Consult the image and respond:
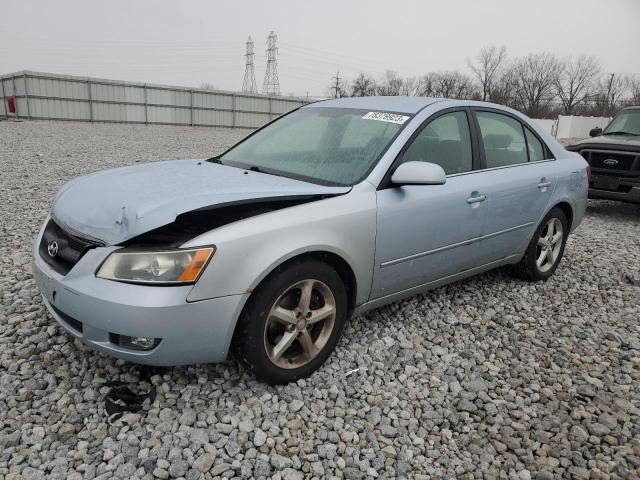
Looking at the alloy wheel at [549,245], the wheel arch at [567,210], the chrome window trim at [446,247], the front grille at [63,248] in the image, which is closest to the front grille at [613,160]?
the wheel arch at [567,210]

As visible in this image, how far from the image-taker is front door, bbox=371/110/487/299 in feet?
10.0

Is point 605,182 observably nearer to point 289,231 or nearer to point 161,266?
point 289,231

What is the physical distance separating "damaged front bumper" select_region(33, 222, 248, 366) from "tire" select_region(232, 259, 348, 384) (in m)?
0.10

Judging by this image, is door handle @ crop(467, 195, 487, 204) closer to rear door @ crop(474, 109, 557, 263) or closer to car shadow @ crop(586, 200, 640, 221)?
rear door @ crop(474, 109, 557, 263)

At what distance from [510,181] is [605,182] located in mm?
4854

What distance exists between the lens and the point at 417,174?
292 centimetres

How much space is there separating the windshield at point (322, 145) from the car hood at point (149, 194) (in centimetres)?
18

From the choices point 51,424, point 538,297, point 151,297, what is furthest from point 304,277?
point 538,297

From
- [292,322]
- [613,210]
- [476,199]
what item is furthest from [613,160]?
[292,322]

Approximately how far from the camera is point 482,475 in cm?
227

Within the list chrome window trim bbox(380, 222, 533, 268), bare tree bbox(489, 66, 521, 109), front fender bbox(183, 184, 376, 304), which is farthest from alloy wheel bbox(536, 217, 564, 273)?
bare tree bbox(489, 66, 521, 109)

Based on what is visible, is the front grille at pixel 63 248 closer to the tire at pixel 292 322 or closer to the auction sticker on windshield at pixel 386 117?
the tire at pixel 292 322

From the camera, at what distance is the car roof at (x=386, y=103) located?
3.55m

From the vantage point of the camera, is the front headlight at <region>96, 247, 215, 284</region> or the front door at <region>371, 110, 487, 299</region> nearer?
the front headlight at <region>96, 247, 215, 284</region>
